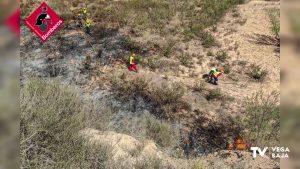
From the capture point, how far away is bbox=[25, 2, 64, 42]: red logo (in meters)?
4.46

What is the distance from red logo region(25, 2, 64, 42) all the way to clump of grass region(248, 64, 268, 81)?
8.37 m

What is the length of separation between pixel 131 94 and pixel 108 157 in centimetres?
458

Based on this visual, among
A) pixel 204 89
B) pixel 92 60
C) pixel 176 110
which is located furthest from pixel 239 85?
pixel 92 60

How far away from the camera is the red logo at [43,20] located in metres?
4.46

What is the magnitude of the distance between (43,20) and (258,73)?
864 cm

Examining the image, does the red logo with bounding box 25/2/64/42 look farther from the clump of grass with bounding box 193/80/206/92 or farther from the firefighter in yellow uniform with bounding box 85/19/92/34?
the firefighter in yellow uniform with bounding box 85/19/92/34

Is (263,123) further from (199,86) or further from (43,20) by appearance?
(43,20)

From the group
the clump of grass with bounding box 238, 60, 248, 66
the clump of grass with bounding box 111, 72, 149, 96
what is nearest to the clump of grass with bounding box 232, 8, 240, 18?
the clump of grass with bounding box 238, 60, 248, 66

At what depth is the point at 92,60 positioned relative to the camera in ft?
39.5

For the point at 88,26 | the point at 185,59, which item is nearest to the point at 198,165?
the point at 185,59

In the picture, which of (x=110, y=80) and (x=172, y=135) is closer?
(x=172, y=135)

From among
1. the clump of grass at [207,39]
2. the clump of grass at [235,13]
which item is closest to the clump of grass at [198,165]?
the clump of grass at [207,39]

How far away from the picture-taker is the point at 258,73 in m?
11.7

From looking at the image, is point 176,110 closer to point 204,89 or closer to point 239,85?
point 204,89
